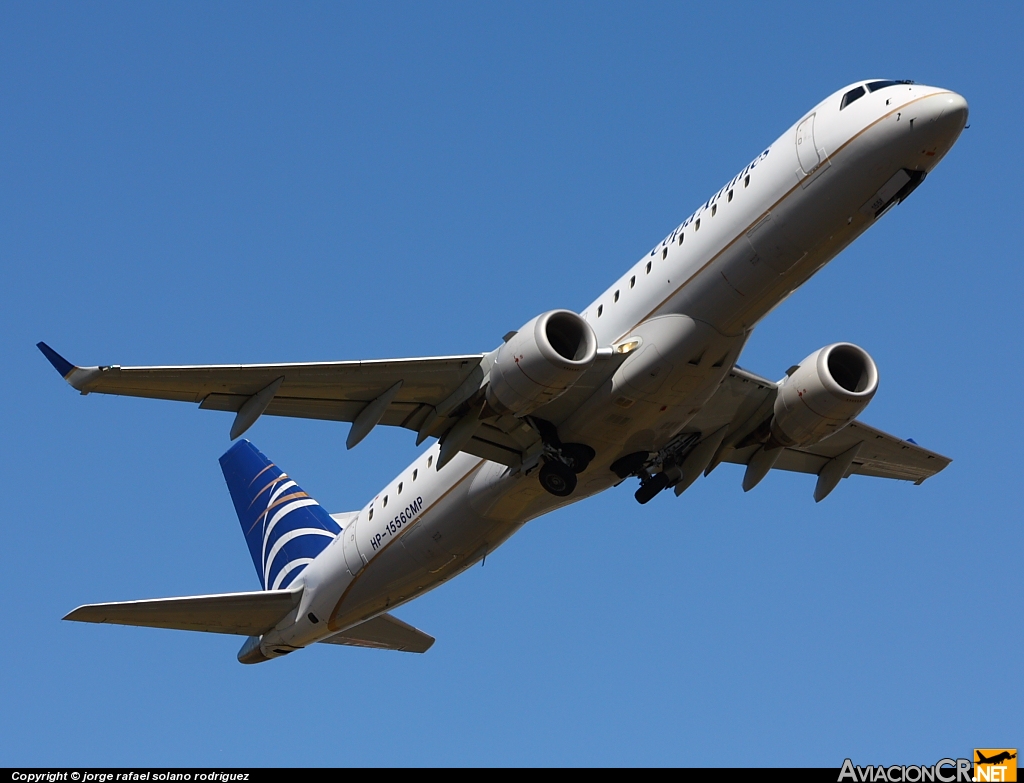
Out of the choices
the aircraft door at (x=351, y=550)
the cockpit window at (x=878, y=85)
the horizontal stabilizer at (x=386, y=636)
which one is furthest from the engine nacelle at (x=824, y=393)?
the horizontal stabilizer at (x=386, y=636)

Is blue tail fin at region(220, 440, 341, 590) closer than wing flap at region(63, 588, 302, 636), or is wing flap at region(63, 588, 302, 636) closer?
wing flap at region(63, 588, 302, 636)

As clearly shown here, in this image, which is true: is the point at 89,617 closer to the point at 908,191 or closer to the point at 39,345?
the point at 39,345

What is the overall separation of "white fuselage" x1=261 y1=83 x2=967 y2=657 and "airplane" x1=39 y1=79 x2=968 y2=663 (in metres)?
0.03

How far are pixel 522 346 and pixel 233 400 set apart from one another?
5.31m

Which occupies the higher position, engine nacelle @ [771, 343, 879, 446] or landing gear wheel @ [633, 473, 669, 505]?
engine nacelle @ [771, 343, 879, 446]

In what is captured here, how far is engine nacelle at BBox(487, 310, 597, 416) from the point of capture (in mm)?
22906

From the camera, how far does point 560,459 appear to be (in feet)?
83.6

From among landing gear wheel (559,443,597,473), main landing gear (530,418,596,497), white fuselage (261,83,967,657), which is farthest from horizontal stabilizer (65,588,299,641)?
landing gear wheel (559,443,597,473)

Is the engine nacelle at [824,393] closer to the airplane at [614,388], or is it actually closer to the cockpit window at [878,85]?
the airplane at [614,388]

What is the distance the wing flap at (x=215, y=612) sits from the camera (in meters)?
28.2

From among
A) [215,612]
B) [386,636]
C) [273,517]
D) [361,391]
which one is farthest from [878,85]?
[273,517]

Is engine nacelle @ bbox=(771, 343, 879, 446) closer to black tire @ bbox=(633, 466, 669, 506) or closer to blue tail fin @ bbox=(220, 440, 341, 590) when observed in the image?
black tire @ bbox=(633, 466, 669, 506)

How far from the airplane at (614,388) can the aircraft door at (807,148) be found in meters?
0.04

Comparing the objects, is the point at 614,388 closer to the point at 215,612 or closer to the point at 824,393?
the point at 824,393
